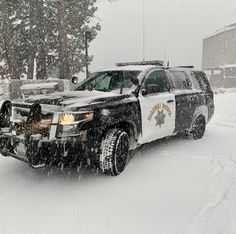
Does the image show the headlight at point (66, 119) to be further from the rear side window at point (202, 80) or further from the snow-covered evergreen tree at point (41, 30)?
the snow-covered evergreen tree at point (41, 30)

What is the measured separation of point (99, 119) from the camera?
16.2 feet

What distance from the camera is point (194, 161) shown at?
6047 mm

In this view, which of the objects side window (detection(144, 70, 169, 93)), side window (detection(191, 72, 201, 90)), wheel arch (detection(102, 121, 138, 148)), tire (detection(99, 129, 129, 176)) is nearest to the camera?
tire (detection(99, 129, 129, 176))

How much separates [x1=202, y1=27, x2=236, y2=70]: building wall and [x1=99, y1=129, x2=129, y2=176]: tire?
2035 inches

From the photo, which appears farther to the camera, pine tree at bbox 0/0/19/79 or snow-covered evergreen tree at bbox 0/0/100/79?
snow-covered evergreen tree at bbox 0/0/100/79

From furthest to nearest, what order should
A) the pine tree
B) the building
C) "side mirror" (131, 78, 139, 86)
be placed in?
the building
the pine tree
"side mirror" (131, 78, 139, 86)

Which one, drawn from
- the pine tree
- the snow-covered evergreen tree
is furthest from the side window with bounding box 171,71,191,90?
the snow-covered evergreen tree

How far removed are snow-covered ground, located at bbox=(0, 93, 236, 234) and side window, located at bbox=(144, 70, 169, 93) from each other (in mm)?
1241

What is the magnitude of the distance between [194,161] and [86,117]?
226 cm

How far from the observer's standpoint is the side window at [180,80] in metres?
7.02

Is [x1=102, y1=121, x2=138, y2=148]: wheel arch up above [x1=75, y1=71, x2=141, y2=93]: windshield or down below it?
below

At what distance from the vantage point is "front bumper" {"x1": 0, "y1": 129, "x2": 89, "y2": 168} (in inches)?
178

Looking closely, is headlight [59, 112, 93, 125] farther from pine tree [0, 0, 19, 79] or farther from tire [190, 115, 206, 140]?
pine tree [0, 0, 19, 79]

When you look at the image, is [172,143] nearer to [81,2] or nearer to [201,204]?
[201,204]
